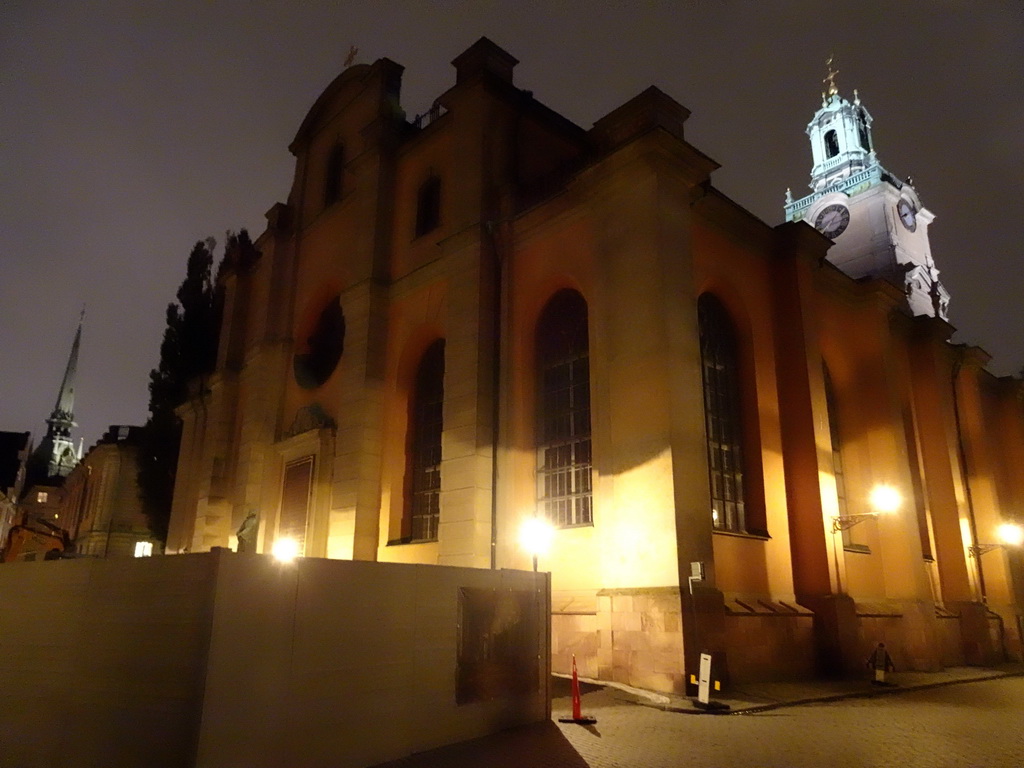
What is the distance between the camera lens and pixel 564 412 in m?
16.9

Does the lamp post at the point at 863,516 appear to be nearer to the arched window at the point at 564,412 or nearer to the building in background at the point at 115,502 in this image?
the arched window at the point at 564,412

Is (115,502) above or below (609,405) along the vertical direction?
above

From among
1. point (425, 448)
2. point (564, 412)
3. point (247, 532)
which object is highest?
point (564, 412)

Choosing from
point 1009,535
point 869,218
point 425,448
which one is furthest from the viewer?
point 869,218

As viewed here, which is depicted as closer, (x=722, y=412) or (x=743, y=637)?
(x=743, y=637)

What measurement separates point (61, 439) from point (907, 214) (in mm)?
115443

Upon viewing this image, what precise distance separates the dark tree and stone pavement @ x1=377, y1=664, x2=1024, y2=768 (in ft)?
87.7

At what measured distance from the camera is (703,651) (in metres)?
12.3

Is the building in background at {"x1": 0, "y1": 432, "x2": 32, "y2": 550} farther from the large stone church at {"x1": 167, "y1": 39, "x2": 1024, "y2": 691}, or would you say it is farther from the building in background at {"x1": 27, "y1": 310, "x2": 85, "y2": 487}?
the large stone church at {"x1": 167, "y1": 39, "x2": 1024, "y2": 691}

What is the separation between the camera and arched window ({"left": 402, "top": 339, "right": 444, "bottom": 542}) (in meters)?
19.3

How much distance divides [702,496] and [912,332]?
1482cm

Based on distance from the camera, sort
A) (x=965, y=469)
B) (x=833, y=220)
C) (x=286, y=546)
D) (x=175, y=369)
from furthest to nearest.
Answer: (x=833, y=220) → (x=175, y=369) → (x=965, y=469) → (x=286, y=546)

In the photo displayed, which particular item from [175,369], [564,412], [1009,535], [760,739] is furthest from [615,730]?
[175,369]

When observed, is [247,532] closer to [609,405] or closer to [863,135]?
[609,405]
